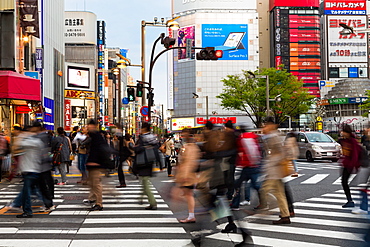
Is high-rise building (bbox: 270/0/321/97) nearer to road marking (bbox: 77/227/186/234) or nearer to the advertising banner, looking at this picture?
the advertising banner

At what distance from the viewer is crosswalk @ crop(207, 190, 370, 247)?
669 cm

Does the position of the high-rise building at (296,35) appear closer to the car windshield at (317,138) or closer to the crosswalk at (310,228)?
the car windshield at (317,138)

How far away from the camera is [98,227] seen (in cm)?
797

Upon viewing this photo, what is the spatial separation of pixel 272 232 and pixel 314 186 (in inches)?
292

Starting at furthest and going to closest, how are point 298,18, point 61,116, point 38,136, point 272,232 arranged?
1. point 298,18
2. point 61,116
3. point 38,136
4. point 272,232

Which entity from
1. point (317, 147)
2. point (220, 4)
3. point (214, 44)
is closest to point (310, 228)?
point (317, 147)

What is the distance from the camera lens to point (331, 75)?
135250mm

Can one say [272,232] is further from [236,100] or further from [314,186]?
[236,100]

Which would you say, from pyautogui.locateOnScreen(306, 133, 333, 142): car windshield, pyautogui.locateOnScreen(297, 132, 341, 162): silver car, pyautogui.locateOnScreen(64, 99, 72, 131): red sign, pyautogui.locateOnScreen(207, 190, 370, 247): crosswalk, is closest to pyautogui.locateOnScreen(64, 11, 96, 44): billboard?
pyautogui.locateOnScreen(64, 99, 72, 131): red sign

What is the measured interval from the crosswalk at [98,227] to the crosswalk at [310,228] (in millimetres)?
996

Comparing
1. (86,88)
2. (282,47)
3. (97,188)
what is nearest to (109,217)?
(97,188)

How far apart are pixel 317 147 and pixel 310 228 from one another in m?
18.7

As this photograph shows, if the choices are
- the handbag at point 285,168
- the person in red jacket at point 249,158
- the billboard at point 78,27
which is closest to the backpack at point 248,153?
the person in red jacket at point 249,158

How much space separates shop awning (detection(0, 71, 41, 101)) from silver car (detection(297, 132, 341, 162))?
1510 cm
